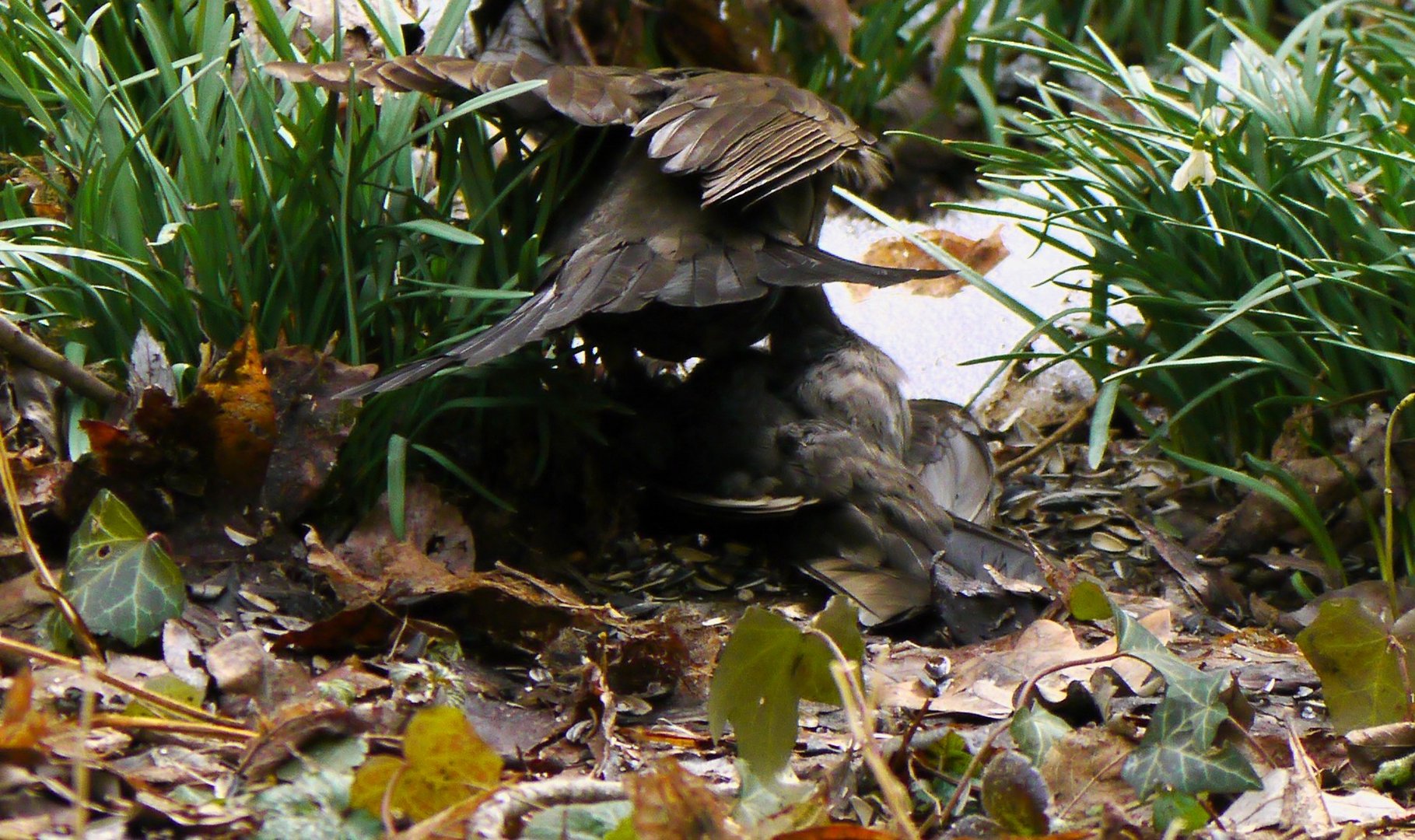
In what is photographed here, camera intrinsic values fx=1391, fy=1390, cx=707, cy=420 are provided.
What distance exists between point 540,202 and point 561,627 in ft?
3.21

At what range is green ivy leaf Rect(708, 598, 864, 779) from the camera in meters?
1.72

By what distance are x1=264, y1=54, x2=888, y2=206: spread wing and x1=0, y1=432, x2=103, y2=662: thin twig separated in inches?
37.1

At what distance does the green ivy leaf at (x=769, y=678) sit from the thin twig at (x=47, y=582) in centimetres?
91

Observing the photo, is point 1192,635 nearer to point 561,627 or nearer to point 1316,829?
point 1316,829

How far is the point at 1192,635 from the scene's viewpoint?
8.88 ft

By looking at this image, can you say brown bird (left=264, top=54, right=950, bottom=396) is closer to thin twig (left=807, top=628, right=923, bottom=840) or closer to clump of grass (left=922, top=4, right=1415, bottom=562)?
clump of grass (left=922, top=4, right=1415, bottom=562)

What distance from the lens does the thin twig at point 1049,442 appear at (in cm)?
344

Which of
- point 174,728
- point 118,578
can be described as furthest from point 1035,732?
point 118,578

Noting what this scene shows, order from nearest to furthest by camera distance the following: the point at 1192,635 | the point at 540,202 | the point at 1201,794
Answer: the point at 1201,794 < the point at 1192,635 < the point at 540,202

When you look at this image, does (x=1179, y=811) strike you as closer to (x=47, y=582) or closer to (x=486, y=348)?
(x=486, y=348)

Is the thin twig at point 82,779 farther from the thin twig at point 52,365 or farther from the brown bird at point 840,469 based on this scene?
the brown bird at point 840,469

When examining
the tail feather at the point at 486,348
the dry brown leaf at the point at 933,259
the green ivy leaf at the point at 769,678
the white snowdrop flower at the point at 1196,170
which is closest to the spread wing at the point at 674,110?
the tail feather at the point at 486,348

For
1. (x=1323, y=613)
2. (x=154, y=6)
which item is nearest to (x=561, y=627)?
(x=1323, y=613)

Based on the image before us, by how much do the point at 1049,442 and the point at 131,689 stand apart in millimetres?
2394
